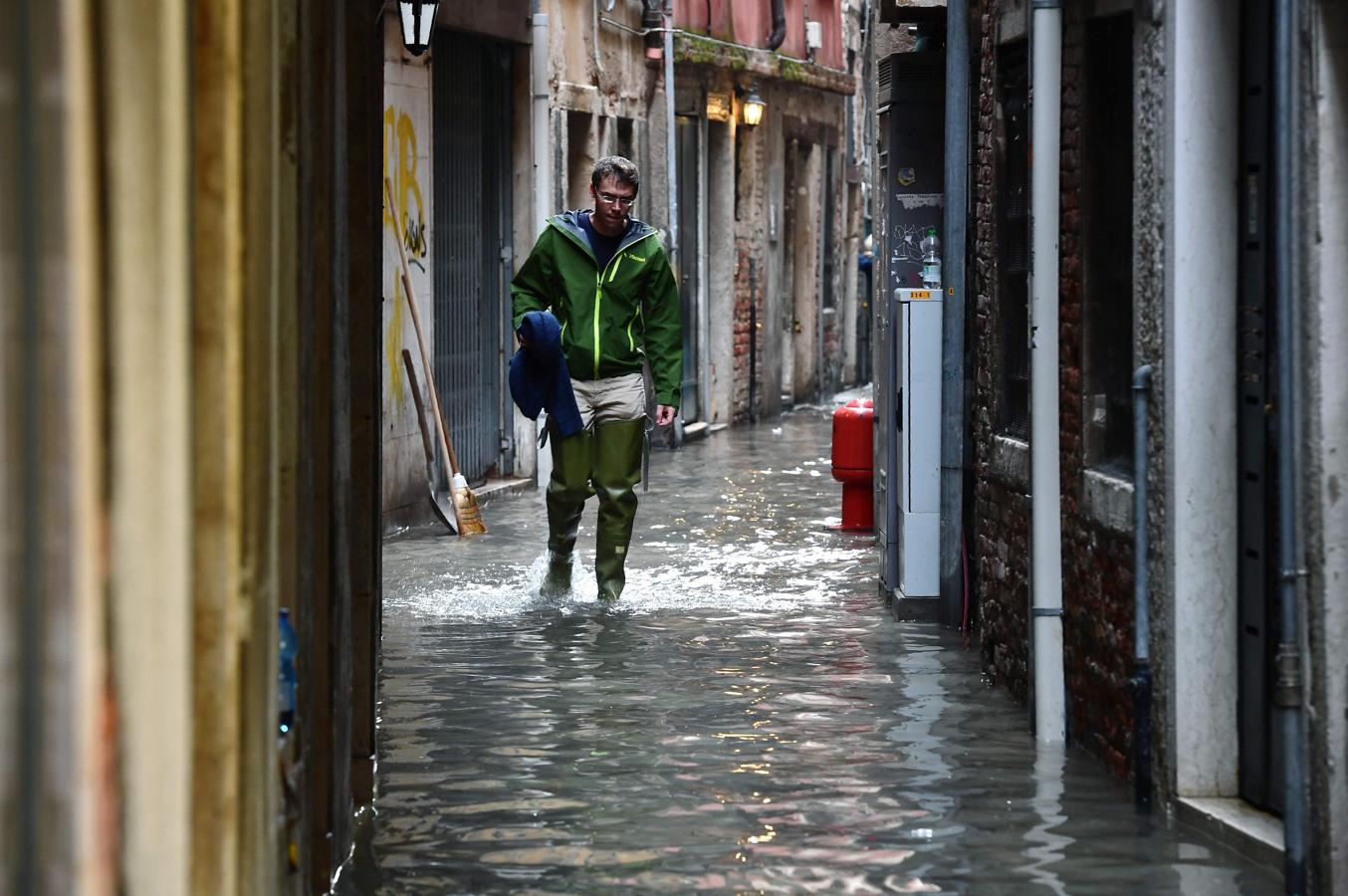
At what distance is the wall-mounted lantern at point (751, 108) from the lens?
2378cm

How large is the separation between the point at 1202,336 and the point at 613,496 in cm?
459

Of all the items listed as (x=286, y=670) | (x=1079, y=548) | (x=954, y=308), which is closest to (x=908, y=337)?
(x=954, y=308)

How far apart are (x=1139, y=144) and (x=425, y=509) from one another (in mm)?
8127

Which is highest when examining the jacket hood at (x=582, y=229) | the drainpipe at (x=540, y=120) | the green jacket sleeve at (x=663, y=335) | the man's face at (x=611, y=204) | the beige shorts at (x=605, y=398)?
the drainpipe at (x=540, y=120)

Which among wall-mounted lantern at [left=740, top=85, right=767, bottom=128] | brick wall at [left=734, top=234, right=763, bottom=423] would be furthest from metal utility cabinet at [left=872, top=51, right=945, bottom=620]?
wall-mounted lantern at [left=740, top=85, right=767, bottom=128]

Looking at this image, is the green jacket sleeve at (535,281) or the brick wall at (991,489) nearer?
the brick wall at (991,489)

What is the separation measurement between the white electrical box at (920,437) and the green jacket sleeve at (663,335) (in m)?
1.10

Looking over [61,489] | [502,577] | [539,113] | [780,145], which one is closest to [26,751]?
[61,489]

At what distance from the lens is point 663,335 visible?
1040 cm

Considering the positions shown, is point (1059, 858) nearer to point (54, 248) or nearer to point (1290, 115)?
point (1290, 115)

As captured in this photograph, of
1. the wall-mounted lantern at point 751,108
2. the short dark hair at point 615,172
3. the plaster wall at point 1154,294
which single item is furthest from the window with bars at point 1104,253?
the wall-mounted lantern at point 751,108

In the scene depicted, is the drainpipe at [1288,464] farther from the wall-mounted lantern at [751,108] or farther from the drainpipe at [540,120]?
the wall-mounted lantern at [751,108]

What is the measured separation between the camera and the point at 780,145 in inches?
1015

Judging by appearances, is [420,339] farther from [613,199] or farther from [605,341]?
[613,199]
